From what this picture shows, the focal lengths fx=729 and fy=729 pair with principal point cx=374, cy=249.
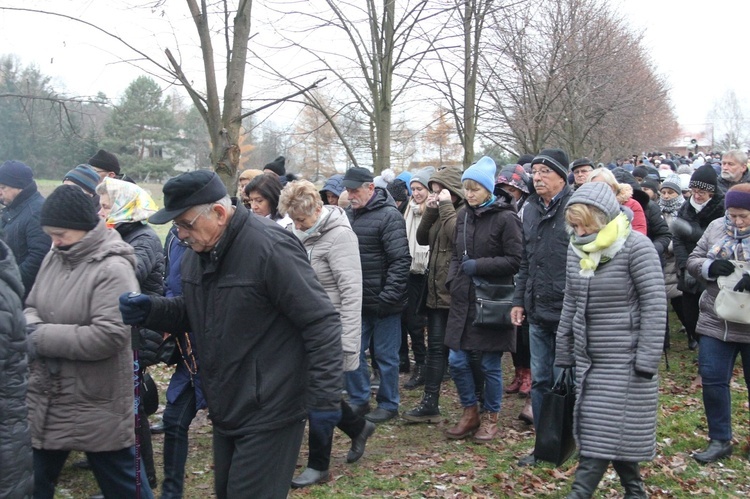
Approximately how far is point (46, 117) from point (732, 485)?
8496 mm

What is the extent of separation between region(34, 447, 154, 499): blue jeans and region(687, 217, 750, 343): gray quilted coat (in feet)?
13.3

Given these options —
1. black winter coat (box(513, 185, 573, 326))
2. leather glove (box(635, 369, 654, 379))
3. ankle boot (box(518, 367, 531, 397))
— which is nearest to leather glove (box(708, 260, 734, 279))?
black winter coat (box(513, 185, 573, 326))

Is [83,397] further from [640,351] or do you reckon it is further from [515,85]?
[515,85]

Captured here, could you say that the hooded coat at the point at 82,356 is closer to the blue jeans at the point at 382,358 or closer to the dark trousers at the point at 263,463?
the dark trousers at the point at 263,463

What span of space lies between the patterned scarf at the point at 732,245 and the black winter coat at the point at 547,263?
1.25m

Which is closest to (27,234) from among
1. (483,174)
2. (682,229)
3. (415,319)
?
(483,174)

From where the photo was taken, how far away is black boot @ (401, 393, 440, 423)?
6.43 m

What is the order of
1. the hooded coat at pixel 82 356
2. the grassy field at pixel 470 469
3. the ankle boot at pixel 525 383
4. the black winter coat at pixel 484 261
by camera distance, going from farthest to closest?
the ankle boot at pixel 525 383
the black winter coat at pixel 484 261
the grassy field at pixel 470 469
the hooded coat at pixel 82 356

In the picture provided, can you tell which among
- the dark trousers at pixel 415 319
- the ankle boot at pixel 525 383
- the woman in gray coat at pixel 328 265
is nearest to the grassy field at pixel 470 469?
the woman in gray coat at pixel 328 265

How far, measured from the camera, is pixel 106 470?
154 inches

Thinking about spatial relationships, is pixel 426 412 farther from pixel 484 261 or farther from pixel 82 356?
pixel 82 356

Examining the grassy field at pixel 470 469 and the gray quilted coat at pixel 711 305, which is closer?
the grassy field at pixel 470 469

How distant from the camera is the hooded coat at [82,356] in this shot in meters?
3.76

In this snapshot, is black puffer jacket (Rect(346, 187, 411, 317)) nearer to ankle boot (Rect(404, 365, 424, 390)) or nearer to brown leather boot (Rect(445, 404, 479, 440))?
brown leather boot (Rect(445, 404, 479, 440))
